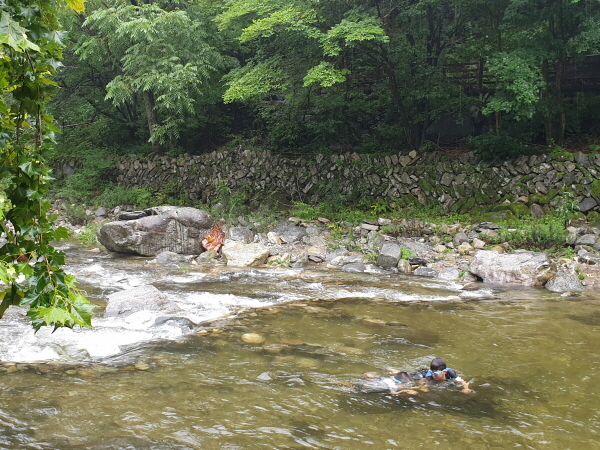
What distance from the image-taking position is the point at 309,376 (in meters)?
5.06

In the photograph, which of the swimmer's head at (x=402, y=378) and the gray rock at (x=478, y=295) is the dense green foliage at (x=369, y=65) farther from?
the swimmer's head at (x=402, y=378)

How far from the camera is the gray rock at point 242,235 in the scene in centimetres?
1295

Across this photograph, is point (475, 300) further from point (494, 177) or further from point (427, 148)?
point (427, 148)

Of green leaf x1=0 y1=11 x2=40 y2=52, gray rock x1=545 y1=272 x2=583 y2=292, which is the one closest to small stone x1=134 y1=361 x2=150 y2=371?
→ green leaf x1=0 y1=11 x2=40 y2=52

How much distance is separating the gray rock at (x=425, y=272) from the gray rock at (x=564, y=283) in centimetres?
210

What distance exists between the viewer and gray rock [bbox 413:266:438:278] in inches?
398

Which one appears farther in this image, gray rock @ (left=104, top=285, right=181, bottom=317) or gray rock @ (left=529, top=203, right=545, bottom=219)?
gray rock @ (left=529, top=203, right=545, bottom=219)

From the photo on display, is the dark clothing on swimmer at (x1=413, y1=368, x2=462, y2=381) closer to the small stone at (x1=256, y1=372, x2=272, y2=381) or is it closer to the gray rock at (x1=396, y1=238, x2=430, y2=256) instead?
the small stone at (x1=256, y1=372, x2=272, y2=381)

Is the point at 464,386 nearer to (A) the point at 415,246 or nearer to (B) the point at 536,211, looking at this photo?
(A) the point at 415,246

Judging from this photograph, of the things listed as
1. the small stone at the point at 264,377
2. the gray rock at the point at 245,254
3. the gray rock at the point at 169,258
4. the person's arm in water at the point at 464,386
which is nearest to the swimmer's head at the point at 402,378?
the person's arm in water at the point at 464,386

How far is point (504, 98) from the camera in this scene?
468 inches

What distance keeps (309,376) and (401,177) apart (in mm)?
10316

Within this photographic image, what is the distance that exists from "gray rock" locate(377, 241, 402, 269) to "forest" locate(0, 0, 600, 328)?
429 centimetres

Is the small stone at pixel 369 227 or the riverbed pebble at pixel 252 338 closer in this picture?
the riverbed pebble at pixel 252 338
